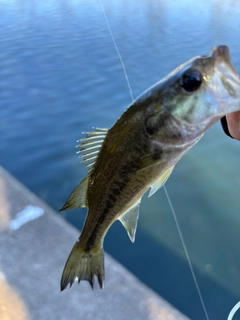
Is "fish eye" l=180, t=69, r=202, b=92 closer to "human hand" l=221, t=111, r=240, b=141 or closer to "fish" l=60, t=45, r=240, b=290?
"fish" l=60, t=45, r=240, b=290

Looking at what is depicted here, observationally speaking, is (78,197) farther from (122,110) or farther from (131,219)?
(122,110)

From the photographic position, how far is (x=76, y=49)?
6512 mm

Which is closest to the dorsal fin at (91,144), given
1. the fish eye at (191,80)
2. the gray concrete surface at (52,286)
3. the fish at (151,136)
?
the fish at (151,136)

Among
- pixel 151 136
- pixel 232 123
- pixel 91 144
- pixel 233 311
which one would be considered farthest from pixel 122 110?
pixel 151 136

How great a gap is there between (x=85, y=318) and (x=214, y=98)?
1575 mm

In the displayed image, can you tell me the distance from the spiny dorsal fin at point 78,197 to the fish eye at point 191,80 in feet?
1.51

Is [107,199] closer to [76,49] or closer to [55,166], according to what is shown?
[55,166]

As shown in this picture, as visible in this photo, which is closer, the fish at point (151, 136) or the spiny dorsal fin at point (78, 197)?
the fish at point (151, 136)

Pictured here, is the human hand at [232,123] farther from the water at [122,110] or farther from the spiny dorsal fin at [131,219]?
the water at [122,110]

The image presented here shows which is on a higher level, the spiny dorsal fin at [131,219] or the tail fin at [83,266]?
the spiny dorsal fin at [131,219]

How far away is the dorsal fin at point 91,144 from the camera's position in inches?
45.1

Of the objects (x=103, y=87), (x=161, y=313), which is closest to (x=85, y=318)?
(x=161, y=313)

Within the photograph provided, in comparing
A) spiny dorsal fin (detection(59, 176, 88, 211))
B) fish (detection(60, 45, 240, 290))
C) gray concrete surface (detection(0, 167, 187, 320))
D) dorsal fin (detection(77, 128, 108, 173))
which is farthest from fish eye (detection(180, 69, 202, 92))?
gray concrete surface (detection(0, 167, 187, 320))

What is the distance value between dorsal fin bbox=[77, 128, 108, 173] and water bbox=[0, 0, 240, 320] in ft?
4.96
